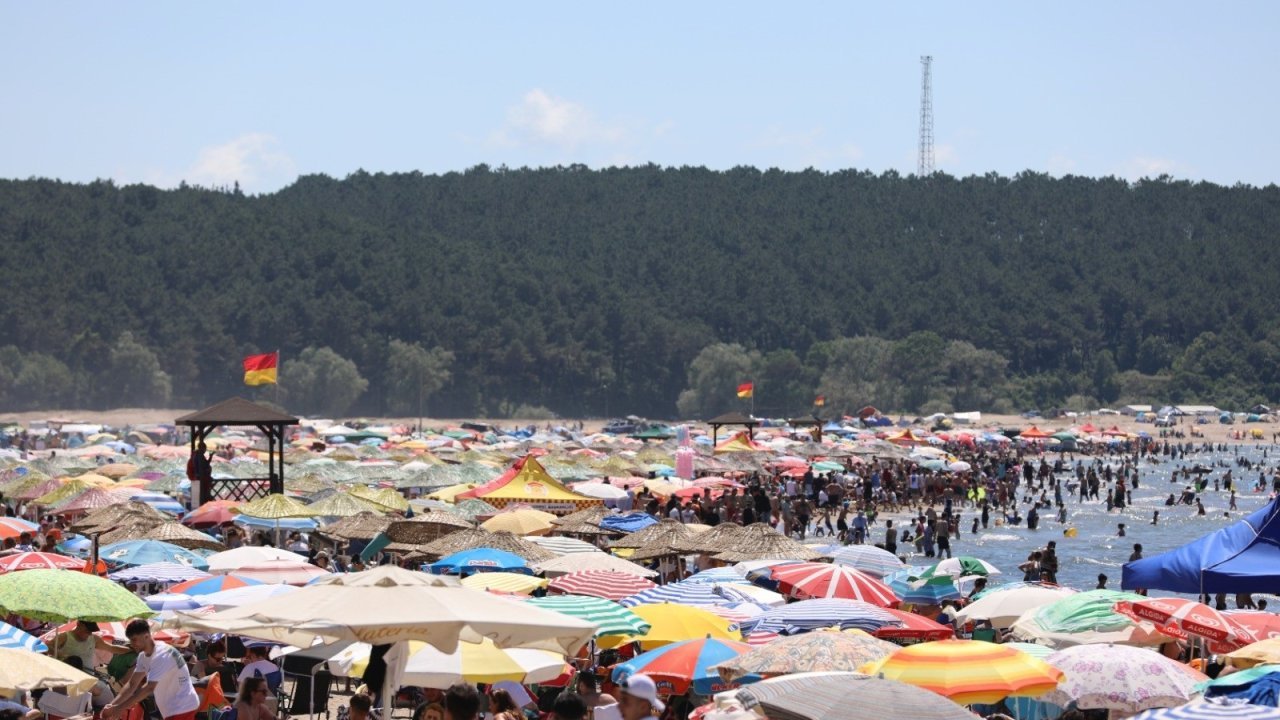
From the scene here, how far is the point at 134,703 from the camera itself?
7.91 metres

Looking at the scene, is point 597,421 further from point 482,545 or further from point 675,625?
point 675,625

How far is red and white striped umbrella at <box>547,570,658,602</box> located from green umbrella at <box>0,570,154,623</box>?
16.1 feet

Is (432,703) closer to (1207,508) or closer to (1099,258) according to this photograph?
(1207,508)

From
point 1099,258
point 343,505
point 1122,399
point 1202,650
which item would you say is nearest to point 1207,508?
point 343,505

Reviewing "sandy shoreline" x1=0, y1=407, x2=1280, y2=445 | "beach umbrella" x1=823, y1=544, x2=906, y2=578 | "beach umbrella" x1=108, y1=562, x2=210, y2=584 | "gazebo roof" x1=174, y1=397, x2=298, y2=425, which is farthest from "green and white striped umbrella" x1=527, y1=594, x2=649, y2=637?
"sandy shoreline" x1=0, y1=407, x2=1280, y2=445

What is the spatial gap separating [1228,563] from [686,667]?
3613 mm

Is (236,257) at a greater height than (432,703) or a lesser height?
greater

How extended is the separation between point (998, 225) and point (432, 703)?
15860 centimetres

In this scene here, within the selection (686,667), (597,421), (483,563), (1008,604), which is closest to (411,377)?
(597,421)

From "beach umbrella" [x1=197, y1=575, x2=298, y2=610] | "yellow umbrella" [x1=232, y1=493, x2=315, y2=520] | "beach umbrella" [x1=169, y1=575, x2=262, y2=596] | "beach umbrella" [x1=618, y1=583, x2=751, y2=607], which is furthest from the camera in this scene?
"yellow umbrella" [x1=232, y1=493, x2=315, y2=520]

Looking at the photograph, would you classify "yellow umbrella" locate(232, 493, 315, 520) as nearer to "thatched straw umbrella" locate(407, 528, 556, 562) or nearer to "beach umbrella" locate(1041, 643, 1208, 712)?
"thatched straw umbrella" locate(407, 528, 556, 562)

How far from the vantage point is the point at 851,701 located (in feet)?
24.4

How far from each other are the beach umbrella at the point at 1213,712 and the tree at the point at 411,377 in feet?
355

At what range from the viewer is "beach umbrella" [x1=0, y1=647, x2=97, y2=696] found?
8641mm
